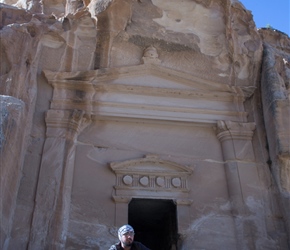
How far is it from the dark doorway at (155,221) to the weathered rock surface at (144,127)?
4 centimetres

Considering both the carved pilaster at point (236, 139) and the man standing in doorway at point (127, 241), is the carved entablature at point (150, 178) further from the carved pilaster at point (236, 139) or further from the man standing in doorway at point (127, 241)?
the man standing in doorway at point (127, 241)

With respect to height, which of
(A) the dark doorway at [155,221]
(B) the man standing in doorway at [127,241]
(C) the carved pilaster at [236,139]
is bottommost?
(B) the man standing in doorway at [127,241]

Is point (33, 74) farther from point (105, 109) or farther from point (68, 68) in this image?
point (105, 109)

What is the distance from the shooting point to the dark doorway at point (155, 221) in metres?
7.36

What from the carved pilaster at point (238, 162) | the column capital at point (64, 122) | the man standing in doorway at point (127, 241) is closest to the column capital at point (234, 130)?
the carved pilaster at point (238, 162)

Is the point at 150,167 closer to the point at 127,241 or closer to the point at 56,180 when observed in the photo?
the point at 56,180

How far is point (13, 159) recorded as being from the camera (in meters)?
5.98

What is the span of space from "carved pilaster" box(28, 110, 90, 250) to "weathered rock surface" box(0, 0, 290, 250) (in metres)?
0.02

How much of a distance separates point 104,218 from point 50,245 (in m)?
0.98

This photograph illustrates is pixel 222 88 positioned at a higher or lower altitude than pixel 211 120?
higher

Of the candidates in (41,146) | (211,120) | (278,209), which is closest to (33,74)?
(41,146)

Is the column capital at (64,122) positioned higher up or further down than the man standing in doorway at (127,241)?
higher up

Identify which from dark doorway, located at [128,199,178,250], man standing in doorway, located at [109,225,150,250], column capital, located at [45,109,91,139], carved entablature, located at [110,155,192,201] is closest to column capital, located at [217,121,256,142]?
carved entablature, located at [110,155,192,201]

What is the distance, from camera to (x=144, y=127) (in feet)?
25.8
